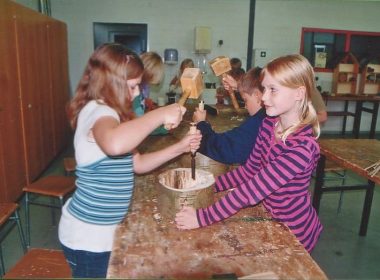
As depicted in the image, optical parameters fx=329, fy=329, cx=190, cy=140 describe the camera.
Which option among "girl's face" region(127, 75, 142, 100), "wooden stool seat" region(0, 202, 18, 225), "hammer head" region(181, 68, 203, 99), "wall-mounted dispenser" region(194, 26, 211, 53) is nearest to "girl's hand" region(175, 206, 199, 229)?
"girl's face" region(127, 75, 142, 100)

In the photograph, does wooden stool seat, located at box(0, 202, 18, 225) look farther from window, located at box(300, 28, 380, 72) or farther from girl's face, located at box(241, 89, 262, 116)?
window, located at box(300, 28, 380, 72)

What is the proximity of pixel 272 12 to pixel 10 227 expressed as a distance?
608 centimetres

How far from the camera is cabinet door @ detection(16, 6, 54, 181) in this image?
12.1ft

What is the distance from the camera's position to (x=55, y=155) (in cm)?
497

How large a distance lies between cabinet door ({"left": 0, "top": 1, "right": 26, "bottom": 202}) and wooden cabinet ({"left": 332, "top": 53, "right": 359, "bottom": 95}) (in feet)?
19.7

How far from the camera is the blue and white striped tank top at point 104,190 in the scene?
1131 millimetres

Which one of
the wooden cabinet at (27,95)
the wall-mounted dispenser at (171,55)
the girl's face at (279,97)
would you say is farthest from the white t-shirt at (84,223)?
the wall-mounted dispenser at (171,55)

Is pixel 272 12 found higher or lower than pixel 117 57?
higher

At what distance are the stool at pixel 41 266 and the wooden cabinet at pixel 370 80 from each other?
7.04m

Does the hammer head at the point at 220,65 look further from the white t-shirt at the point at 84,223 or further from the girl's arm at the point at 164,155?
the white t-shirt at the point at 84,223

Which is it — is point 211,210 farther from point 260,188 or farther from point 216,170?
point 216,170

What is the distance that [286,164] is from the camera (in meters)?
1.22

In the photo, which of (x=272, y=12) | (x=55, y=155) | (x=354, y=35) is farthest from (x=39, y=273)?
(x=354, y=35)

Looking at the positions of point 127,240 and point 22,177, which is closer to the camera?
point 127,240
